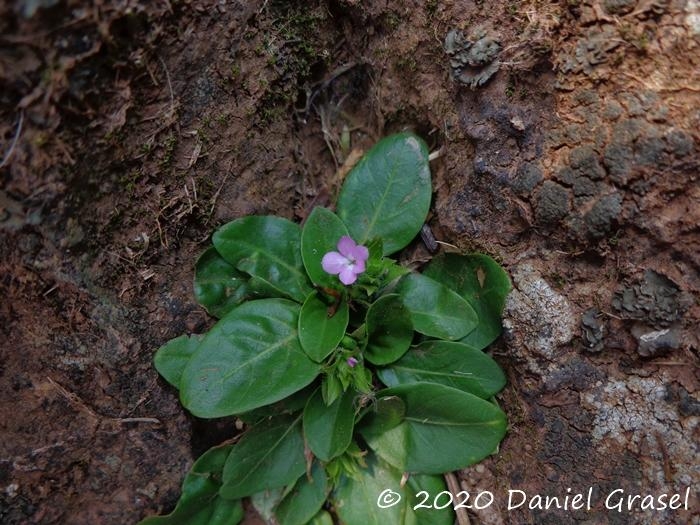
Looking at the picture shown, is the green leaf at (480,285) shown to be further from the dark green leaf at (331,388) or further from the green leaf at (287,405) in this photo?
the green leaf at (287,405)

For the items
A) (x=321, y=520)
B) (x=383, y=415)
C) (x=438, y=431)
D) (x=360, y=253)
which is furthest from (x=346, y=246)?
(x=321, y=520)

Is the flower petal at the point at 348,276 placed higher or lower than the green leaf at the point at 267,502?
higher

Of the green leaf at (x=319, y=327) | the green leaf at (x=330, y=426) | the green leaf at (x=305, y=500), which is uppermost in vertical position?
the green leaf at (x=319, y=327)


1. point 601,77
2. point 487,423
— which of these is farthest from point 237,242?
point 601,77

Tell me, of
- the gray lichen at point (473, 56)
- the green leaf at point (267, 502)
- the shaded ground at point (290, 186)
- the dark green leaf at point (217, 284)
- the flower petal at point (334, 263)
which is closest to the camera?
the shaded ground at point (290, 186)

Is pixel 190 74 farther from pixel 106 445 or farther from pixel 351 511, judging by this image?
pixel 351 511

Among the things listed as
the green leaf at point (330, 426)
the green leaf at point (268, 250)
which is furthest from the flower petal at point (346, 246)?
the green leaf at point (330, 426)

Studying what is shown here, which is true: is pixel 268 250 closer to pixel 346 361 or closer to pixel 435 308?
pixel 346 361
